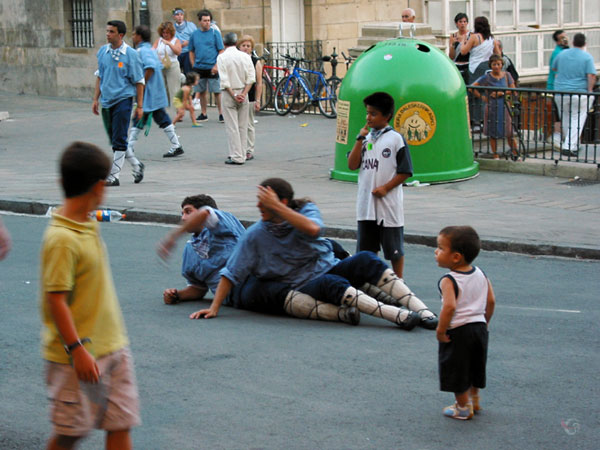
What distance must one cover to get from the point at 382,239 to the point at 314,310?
1047mm

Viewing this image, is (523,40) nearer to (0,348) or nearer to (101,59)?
(101,59)

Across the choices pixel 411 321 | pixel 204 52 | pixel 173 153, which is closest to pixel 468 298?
pixel 411 321

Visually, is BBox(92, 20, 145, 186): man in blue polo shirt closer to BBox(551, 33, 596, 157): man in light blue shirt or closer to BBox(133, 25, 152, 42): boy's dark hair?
BBox(133, 25, 152, 42): boy's dark hair

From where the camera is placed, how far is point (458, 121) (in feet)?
42.3

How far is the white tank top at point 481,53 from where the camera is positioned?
1619 cm

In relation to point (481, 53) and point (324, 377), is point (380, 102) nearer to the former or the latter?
point (324, 377)

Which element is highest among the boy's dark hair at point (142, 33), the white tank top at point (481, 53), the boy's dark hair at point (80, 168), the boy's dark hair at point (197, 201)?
the boy's dark hair at point (142, 33)

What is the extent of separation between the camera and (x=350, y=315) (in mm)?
6996

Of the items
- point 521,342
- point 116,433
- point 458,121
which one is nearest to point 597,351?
point 521,342

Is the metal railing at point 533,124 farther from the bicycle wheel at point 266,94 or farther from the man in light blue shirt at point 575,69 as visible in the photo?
the bicycle wheel at point 266,94

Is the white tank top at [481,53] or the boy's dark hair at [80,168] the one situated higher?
the white tank top at [481,53]

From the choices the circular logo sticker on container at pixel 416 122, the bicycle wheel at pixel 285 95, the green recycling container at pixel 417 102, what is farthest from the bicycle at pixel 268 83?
the circular logo sticker on container at pixel 416 122

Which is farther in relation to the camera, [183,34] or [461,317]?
[183,34]

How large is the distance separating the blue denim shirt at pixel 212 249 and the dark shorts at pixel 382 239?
0.98 m
